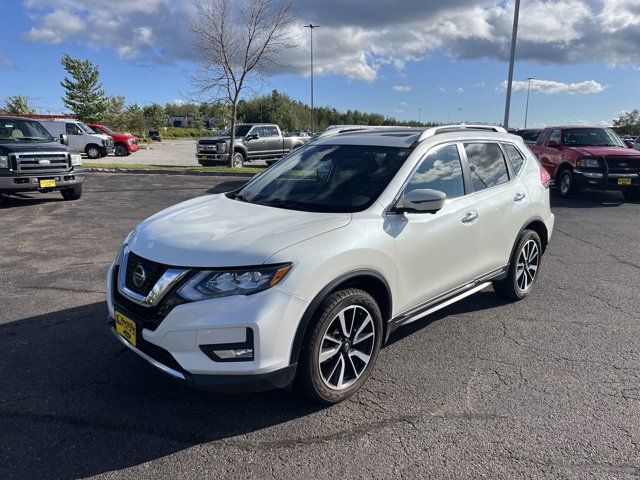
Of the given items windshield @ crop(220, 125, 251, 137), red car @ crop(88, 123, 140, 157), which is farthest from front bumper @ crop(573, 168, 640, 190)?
red car @ crop(88, 123, 140, 157)

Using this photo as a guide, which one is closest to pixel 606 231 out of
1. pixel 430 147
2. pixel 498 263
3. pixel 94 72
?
pixel 498 263

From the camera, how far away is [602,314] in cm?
487

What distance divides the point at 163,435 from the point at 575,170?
504 inches

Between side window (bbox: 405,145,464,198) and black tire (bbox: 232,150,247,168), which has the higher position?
side window (bbox: 405,145,464,198)

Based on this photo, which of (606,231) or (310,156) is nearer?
(310,156)

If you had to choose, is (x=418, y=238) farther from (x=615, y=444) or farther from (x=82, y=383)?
(x=82, y=383)

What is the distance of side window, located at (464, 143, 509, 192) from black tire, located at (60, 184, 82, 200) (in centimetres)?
998

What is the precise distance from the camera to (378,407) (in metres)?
3.21

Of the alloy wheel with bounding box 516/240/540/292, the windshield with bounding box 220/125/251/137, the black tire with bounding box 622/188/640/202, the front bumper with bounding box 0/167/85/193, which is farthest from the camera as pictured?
the windshield with bounding box 220/125/251/137

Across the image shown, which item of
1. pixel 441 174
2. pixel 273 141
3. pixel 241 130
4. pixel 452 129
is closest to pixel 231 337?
pixel 441 174

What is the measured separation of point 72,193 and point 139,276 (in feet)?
32.7

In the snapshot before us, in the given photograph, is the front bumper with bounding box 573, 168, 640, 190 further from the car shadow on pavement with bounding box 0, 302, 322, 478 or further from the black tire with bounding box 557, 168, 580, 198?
the car shadow on pavement with bounding box 0, 302, 322, 478

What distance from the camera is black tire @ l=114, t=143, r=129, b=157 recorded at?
29.0m

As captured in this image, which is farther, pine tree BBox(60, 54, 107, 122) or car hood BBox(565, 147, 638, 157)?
pine tree BBox(60, 54, 107, 122)
